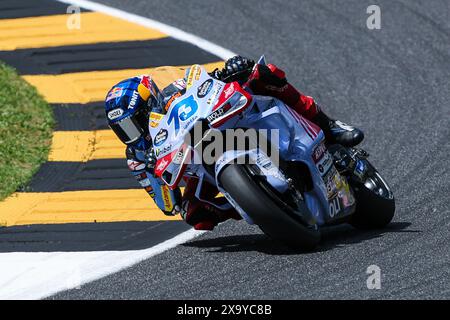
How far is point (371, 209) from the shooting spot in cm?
825

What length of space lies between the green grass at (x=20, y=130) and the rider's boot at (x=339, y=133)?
295 cm

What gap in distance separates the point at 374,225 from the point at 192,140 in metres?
1.80

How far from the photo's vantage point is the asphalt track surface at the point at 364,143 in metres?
6.92

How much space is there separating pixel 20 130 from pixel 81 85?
110cm

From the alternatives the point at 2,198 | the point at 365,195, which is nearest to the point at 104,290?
the point at 365,195

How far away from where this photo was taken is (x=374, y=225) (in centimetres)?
831

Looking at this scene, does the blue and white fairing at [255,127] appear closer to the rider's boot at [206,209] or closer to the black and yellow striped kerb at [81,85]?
the rider's boot at [206,209]

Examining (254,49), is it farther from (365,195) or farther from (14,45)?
(365,195)

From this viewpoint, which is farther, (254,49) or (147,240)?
(254,49)

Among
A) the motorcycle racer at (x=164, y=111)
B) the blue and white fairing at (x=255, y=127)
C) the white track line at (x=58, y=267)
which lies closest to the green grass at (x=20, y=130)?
the white track line at (x=58, y=267)

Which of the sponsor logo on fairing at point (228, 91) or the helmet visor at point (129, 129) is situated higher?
the sponsor logo on fairing at point (228, 91)

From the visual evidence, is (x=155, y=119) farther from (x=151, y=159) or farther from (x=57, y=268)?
(x=57, y=268)
